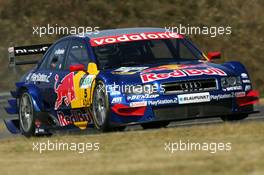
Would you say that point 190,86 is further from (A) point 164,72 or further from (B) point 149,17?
(B) point 149,17

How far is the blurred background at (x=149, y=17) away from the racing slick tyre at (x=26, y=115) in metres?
12.3

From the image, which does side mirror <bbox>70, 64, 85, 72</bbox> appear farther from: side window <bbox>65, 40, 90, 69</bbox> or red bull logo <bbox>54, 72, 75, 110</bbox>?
red bull logo <bbox>54, 72, 75, 110</bbox>

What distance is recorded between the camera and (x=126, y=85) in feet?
37.5

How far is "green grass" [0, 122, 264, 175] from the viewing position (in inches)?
305

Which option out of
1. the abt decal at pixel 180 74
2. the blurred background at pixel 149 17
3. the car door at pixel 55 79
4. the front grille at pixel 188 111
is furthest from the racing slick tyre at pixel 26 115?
the blurred background at pixel 149 17

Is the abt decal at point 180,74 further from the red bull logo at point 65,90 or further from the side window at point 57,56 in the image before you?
the side window at point 57,56

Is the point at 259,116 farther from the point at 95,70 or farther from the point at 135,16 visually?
the point at 135,16

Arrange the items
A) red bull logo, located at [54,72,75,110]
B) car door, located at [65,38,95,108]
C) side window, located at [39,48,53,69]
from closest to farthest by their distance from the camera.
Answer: car door, located at [65,38,95,108], red bull logo, located at [54,72,75,110], side window, located at [39,48,53,69]

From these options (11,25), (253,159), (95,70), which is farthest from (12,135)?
(11,25)

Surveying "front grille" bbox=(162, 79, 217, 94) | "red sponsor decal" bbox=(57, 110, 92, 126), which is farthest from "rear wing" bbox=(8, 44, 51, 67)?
"front grille" bbox=(162, 79, 217, 94)

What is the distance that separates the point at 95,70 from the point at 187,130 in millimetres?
1588

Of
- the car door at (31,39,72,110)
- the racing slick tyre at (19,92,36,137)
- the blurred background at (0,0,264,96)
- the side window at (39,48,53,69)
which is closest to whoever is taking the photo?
the car door at (31,39,72,110)

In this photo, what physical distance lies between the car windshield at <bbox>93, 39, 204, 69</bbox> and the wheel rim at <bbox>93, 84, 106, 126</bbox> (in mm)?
607

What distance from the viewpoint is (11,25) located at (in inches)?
1063
